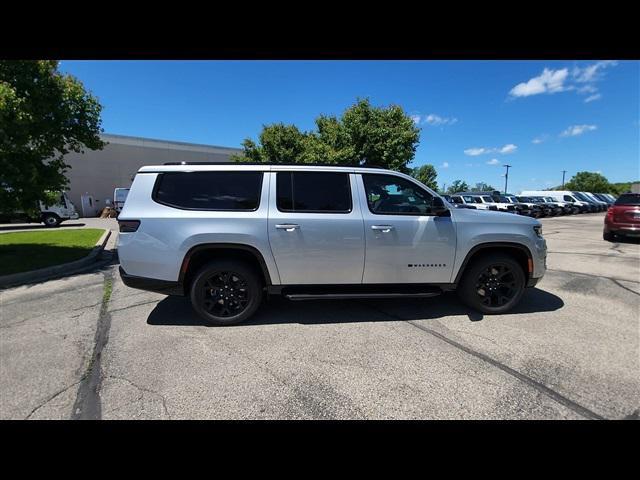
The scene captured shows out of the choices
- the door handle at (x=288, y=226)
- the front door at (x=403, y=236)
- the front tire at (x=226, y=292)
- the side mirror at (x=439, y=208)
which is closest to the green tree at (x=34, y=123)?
the front tire at (x=226, y=292)

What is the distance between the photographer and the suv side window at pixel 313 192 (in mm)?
3693

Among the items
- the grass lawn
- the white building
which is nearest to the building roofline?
the white building

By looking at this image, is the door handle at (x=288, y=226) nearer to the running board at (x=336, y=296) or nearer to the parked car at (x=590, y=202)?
the running board at (x=336, y=296)

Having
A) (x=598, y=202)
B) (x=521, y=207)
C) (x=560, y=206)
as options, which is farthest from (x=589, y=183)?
(x=521, y=207)

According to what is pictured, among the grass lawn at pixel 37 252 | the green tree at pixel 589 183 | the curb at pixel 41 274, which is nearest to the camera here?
the curb at pixel 41 274

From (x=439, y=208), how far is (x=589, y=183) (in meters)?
91.2

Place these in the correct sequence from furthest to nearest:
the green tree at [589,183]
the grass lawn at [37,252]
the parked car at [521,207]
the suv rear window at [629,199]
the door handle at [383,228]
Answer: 1. the green tree at [589,183]
2. the parked car at [521,207]
3. the suv rear window at [629,199]
4. the grass lawn at [37,252]
5. the door handle at [383,228]

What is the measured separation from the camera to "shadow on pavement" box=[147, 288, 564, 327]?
3805 millimetres

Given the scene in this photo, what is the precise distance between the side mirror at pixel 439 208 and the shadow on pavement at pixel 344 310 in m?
1.38
